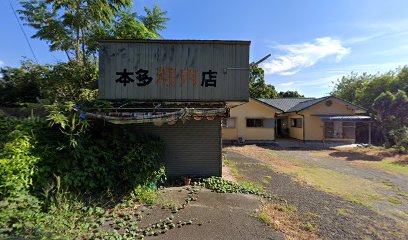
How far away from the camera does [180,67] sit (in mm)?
7297

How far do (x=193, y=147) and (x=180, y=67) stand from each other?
3011mm

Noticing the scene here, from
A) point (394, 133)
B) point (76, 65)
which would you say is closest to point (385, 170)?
point (394, 133)

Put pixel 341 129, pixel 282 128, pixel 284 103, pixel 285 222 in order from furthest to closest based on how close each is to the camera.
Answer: pixel 282 128 < pixel 284 103 < pixel 341 129 < pixel 285 222

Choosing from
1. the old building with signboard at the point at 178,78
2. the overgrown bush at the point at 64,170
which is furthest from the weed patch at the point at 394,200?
the overgrown bush at the point at 64,170

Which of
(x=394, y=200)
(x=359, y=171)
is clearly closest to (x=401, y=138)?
(x=359, y=171)

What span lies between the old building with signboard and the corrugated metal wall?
0.12ft

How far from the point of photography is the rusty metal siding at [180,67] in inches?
285

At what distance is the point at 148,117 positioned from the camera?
5531mm

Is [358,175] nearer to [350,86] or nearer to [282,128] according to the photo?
[282,128]

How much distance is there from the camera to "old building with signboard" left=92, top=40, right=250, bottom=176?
23.7 ft

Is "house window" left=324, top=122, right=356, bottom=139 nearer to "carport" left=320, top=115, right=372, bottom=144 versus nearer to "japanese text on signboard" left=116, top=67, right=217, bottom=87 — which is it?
"carport" left=320, top=115, right=372, bottom=144

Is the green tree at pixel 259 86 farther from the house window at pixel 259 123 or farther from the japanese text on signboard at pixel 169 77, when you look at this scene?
the japanese text on signboard at pixel 169 77

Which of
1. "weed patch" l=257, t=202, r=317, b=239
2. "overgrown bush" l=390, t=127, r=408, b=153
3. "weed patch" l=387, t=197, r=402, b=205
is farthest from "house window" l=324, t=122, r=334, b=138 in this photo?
"weed patch" l=257, t=202, r=317, b=239

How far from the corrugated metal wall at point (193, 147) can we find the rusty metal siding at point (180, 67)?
1053mm
